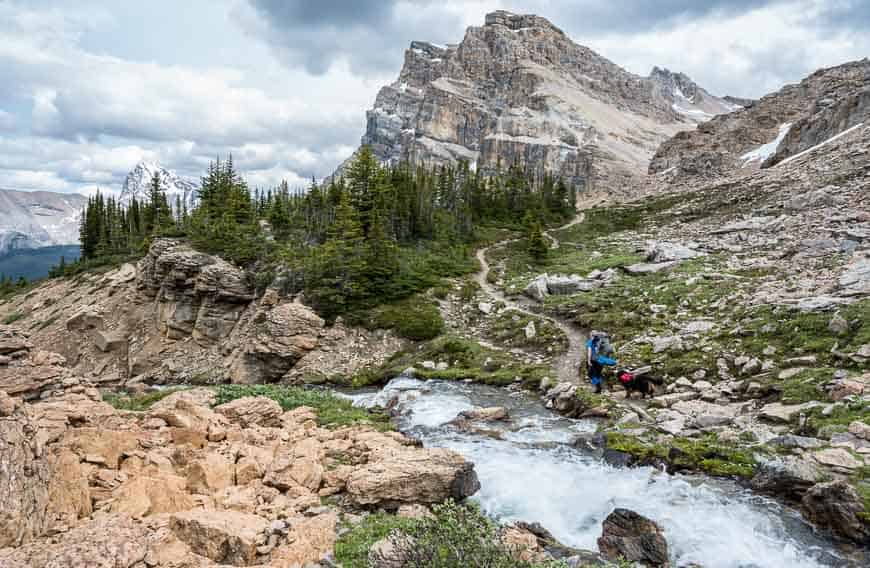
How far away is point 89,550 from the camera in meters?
6.68

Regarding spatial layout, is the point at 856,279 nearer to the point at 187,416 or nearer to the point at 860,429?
the point at 860,429

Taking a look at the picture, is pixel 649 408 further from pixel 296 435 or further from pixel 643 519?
pixel 296 435

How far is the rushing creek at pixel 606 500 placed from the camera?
857cm

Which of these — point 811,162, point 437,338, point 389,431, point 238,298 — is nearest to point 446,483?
point 389,431

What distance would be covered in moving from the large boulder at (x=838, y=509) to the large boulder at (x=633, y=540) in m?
2.89

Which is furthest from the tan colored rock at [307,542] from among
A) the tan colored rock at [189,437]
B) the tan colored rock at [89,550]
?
the tan colored rock at [189,437]

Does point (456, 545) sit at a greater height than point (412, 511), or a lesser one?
greater

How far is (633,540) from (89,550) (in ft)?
29.0

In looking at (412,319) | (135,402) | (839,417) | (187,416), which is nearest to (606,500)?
(839,417)

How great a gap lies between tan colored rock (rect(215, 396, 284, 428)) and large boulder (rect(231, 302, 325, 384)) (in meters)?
12.6

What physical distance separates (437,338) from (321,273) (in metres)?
10.5

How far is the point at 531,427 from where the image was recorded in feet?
50.6

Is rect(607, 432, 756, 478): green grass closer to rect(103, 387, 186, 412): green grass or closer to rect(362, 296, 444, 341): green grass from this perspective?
rect(103, 387, 186, 412): green grass

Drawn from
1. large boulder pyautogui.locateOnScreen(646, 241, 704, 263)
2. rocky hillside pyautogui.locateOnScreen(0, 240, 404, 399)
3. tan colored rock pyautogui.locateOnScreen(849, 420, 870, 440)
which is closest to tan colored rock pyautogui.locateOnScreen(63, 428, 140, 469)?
tan colored rock pyautogui.locateOnScreen(849, 420, 870, 440)
